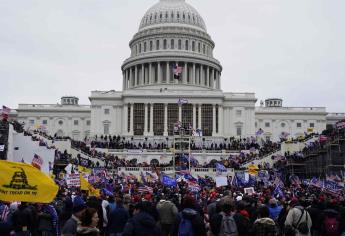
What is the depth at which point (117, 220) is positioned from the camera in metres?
15.5

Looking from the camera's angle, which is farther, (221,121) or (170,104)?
(221,121)

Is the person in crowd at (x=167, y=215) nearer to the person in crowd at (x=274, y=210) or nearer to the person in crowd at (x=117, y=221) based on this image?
the person in crowd at (x=117, y=221)

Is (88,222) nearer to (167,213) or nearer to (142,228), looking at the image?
(142,228)

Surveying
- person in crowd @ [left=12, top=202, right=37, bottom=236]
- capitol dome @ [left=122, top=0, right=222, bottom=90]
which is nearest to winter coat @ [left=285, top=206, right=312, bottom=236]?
person in crowd @ [left=12, top=202, right=37, bottom=236]

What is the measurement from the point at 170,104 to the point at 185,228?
89.4m

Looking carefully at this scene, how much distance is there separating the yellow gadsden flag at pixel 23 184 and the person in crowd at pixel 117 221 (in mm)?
2955

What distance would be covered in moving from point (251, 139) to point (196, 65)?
24.6 metres

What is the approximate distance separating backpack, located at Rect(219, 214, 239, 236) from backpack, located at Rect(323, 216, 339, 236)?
3179mm

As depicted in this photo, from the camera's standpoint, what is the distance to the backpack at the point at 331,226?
14234 mm

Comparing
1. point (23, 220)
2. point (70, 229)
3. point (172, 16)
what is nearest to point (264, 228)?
point (70, 229)

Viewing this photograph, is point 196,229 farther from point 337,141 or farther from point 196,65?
point 196,65

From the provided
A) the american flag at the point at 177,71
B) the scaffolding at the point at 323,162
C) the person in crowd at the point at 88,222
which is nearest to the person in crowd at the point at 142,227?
the person in crowd at the point at 88,222

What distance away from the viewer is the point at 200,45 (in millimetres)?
123000

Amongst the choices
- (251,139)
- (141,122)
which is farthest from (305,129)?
(141,122)
